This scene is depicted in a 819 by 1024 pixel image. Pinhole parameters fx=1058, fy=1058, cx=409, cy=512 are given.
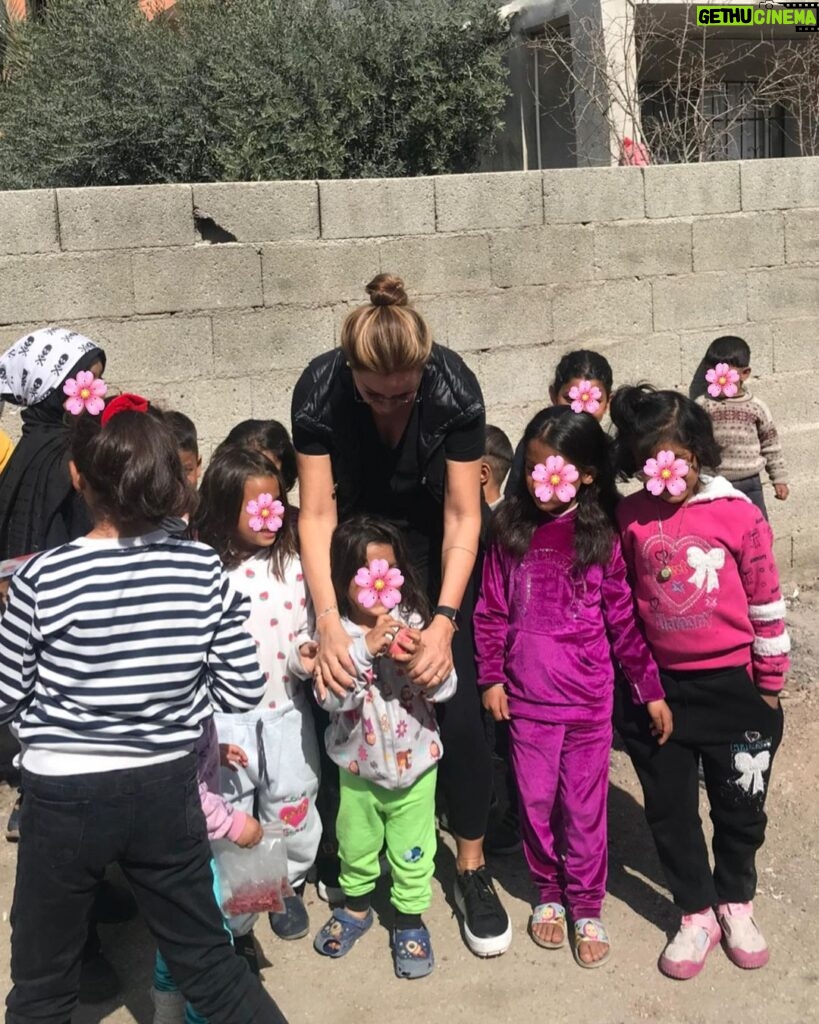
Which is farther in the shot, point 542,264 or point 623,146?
point 623,146

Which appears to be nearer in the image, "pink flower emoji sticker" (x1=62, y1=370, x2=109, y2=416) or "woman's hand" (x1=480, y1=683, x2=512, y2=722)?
"woman's hand" (x1=480, y1=683, x2=512, y2=722)

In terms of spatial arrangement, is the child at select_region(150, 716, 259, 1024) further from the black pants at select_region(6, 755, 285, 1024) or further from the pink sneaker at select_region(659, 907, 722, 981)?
the pink sneaker at select_region(659, 907, 722, 981)

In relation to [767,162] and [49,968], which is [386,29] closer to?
[767,162]

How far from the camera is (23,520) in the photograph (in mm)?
3219

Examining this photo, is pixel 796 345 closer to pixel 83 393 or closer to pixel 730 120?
pixel 83 393

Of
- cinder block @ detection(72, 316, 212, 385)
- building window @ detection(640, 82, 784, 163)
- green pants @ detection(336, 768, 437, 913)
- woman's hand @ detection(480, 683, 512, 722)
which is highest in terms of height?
building window @ detection(640, 82, 784, 163)

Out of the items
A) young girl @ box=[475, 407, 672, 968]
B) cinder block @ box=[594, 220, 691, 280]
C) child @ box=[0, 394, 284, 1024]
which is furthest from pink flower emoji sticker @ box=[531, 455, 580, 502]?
cinder block @ box=[594, 220, 691, 280]

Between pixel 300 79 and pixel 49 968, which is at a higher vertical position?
pixel 300 79

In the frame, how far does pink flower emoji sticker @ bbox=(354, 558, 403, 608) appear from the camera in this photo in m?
2.71

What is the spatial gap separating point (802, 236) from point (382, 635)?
3.92 m

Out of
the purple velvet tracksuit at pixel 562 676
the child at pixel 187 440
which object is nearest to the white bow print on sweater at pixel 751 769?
the purple velvet tracksuit at pixel 562 676

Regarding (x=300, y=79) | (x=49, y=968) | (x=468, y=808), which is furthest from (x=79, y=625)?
(x=300, y=79)

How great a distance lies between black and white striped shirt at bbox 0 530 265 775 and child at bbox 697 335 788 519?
3066mm

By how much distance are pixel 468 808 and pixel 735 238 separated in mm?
3513
